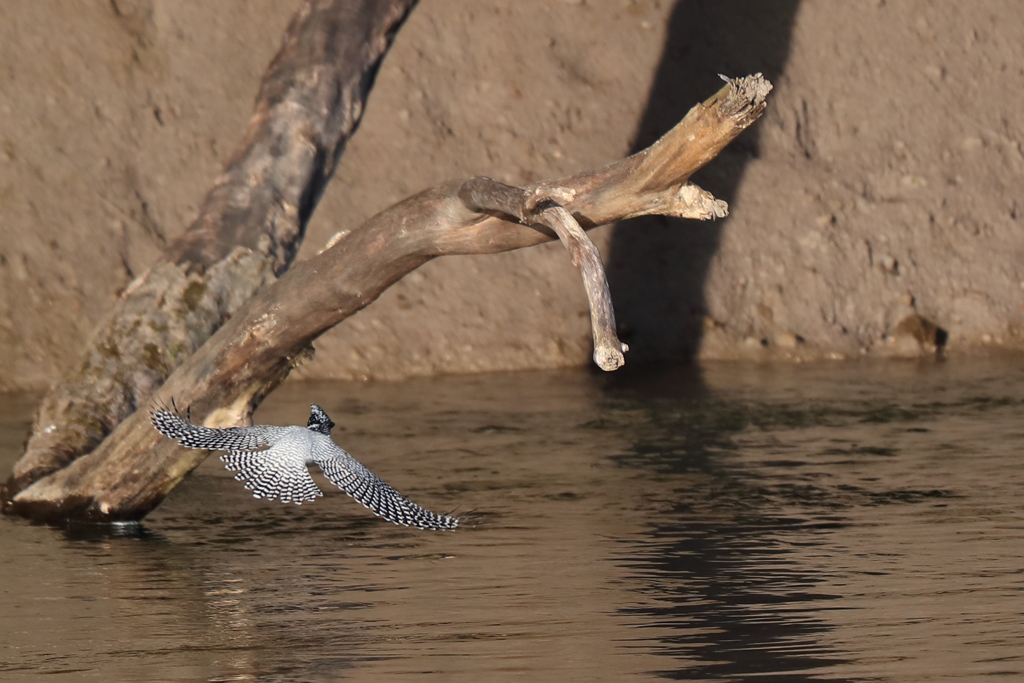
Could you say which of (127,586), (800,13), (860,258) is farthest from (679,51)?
(127,586)

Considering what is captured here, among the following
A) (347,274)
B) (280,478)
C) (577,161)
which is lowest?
(280,478)

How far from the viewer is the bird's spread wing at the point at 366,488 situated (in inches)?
160

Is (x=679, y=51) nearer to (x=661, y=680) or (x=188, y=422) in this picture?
(x=188, y=422)

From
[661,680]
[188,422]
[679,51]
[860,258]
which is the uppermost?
[679,51]

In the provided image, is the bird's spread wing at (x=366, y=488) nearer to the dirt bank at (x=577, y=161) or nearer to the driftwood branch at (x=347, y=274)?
the driftwood branch at (x=347, y=274)

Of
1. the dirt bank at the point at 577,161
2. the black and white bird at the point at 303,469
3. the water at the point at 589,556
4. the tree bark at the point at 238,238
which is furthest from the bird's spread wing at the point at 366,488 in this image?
the dirt bank at the point at 577,161

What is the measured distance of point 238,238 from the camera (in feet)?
17.7

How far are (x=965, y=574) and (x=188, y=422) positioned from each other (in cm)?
224

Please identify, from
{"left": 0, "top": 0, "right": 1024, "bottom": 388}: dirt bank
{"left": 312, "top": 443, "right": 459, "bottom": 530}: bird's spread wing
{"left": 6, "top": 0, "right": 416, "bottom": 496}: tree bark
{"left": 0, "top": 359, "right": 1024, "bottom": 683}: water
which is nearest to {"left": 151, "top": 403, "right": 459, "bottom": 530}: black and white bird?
{"left": 312, "top": 443, "right": 459, "bottom": 530}: bird's spread wing

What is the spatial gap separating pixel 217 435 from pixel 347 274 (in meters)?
A: 0.66

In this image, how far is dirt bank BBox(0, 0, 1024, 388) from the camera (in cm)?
759

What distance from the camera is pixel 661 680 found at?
3.60 m

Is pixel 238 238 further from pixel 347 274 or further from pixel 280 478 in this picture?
pixel 280 478

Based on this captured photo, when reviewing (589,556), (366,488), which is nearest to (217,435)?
(366,488)
